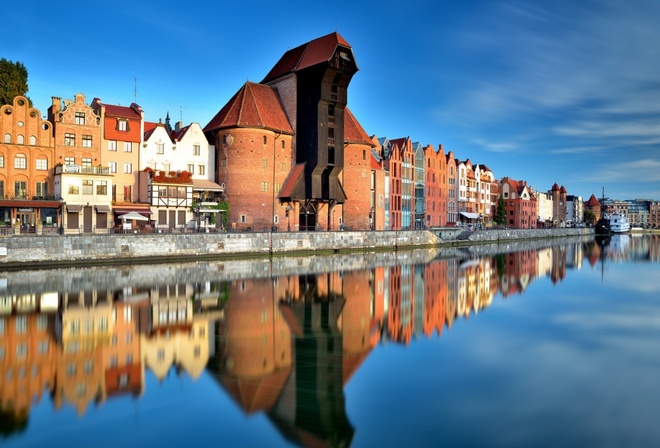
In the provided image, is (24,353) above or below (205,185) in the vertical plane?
below

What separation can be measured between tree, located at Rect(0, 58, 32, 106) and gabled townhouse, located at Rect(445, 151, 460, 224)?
215 feet

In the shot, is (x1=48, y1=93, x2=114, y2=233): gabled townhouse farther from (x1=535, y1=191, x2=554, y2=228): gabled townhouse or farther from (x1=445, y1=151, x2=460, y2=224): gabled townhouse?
(x1=535, y1=191, x2=554, y2=228): gabled townhouse

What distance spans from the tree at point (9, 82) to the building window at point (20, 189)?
33.0 ft

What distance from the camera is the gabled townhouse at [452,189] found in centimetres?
9150

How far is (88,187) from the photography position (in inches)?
1730

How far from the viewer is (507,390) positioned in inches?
528

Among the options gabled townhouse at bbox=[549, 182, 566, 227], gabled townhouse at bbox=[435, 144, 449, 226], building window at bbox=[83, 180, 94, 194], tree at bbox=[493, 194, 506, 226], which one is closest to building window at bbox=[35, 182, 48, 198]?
building window at bbox=[83, 180, 94, 194]

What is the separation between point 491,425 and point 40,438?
943 centimetres

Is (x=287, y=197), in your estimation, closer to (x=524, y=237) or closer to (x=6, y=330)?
(x=6, y=330)

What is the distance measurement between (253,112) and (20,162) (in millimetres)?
22276

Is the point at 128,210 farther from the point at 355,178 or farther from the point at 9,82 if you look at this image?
the point at 355,178

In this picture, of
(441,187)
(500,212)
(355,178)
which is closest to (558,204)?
(500,212)

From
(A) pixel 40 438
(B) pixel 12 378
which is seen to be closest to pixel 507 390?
(A) pixel 40 438

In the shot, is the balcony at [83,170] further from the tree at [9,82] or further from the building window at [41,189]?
the tree at [9,82]
